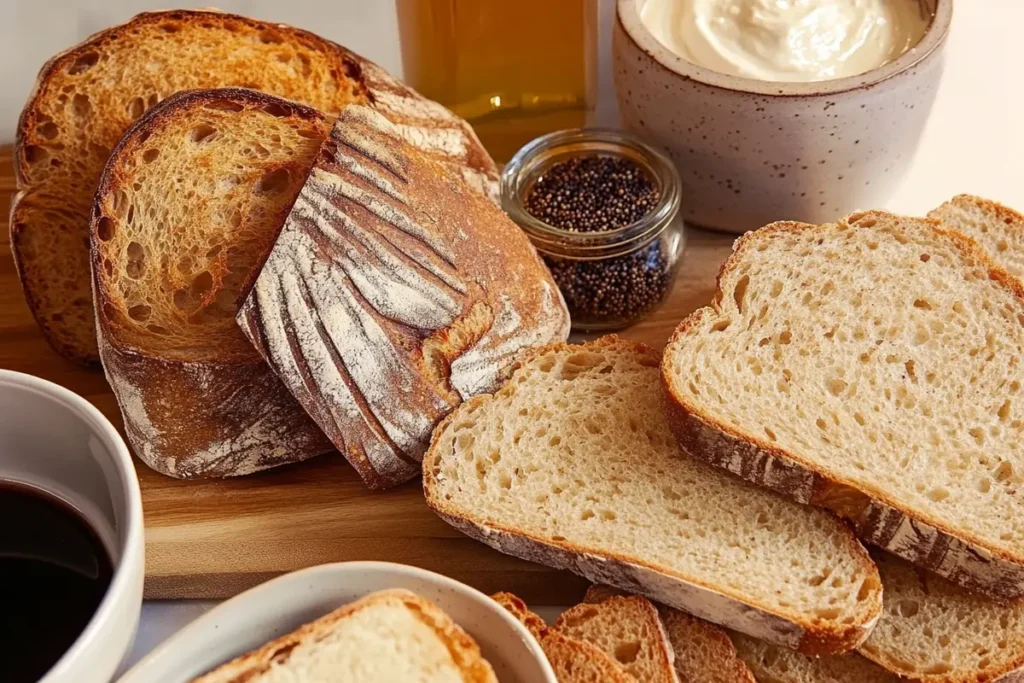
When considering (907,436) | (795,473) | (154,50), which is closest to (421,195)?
(154,50)

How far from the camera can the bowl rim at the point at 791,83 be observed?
2.04 metres

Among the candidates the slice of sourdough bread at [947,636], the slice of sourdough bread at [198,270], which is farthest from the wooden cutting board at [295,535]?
the slice of sourdough bread at [947,636]

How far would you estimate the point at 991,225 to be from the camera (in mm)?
2121

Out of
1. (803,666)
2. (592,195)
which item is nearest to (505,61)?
(592,195)

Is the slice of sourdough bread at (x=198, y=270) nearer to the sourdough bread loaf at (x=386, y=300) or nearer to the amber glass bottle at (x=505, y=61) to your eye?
the sourdough bread loaf at (x=386, y=300)

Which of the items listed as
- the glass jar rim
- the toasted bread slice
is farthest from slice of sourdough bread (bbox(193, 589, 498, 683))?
the glass jar rim

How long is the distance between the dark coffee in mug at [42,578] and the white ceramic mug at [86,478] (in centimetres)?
2

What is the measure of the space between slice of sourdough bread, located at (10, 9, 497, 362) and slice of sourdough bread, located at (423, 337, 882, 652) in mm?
483

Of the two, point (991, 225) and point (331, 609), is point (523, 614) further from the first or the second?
point (991, 225)

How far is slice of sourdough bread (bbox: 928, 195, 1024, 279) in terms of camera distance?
2.10m

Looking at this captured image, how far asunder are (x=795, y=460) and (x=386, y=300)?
0.68 m

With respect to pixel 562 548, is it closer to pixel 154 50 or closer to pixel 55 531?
pixel 55 531

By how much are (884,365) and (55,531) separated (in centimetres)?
131

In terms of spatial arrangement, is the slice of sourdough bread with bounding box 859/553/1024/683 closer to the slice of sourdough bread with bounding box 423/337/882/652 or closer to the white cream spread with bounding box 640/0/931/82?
the slice of sourdough bread with bounding box 423/337/882/652
